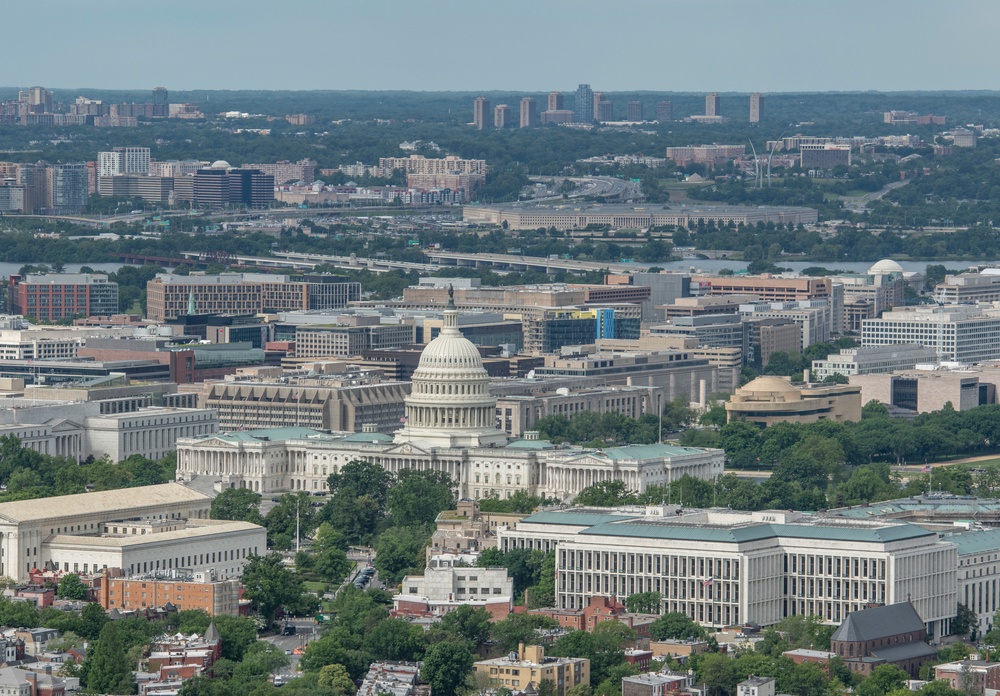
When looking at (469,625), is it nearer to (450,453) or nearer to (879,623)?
(879,623)

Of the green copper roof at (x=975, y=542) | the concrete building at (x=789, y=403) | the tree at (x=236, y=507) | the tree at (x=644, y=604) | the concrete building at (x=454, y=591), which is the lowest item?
the concrete building at (x=789, y=403)

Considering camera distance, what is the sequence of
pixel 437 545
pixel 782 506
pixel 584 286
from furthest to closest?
pixel 584 286 < pixel 782 506 < pixel 437 545

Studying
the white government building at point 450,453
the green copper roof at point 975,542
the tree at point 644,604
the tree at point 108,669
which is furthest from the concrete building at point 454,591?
the white government building at point 450,453

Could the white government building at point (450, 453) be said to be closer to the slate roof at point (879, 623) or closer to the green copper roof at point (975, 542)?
the green copper roof at point (975, 542)

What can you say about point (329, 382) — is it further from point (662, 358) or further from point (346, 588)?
point (346, 588)

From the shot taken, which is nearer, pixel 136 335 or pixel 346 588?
pixel 346 588

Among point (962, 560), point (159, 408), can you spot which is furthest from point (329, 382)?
point (962, 560)

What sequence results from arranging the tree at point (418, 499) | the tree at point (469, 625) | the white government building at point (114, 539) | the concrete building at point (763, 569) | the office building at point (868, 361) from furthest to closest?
the office building at point (868, 361), the tree at point (418, 499), the white government building at point (114, 539), the concrete building at point (763, 569), the tree at point (469, 625)
